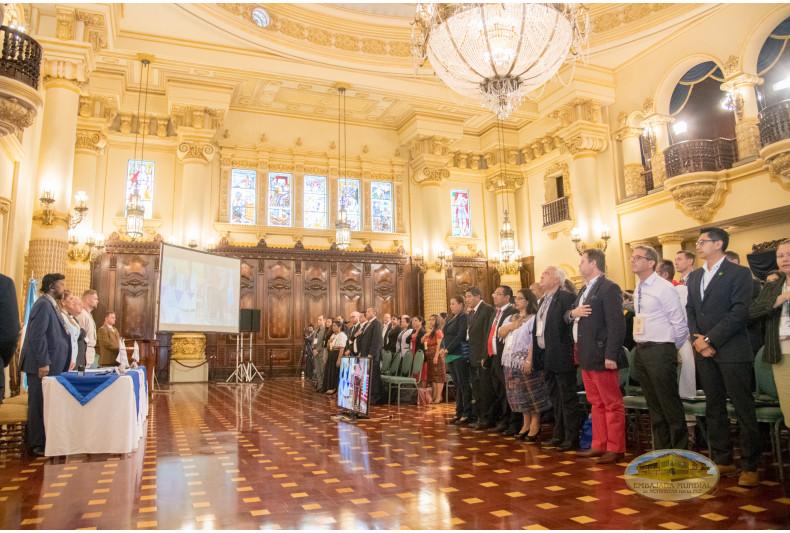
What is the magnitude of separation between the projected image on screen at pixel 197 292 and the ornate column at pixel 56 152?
5.87 feet

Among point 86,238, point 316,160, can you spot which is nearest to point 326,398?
point 86,238

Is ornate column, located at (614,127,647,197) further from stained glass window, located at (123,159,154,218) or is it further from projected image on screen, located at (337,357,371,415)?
stained glass window, located at (123,159,154,218)

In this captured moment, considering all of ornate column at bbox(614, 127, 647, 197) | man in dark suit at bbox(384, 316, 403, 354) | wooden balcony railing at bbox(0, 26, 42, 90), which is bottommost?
man in dark suit at bbox(384, 316, 403, 354)

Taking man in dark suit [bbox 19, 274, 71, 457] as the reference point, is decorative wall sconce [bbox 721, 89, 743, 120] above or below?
above

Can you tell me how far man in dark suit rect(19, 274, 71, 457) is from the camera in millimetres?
4852

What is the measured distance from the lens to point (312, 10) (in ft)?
41.8

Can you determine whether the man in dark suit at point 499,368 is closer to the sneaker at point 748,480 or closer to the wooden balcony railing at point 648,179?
the sneaker at point 748,480

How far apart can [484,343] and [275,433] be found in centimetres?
254

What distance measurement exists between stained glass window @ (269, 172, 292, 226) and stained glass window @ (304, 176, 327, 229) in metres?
0.51

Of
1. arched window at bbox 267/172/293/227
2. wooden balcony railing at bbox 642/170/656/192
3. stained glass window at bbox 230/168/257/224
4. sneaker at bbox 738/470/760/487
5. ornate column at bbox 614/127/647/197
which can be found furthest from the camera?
arched window at bbox 267/172/293/227

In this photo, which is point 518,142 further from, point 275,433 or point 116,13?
point 275,433

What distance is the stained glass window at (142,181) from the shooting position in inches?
536

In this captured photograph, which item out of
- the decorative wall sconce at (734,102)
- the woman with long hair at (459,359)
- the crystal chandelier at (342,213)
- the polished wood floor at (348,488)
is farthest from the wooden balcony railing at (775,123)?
the crystal chandelier at (342,213)

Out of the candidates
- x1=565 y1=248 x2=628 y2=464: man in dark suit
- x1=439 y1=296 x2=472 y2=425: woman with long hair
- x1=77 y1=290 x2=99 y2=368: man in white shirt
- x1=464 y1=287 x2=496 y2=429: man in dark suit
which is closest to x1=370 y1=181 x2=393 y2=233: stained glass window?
x1=439 y1=296 x2=472 y2=425: woman with long hair
